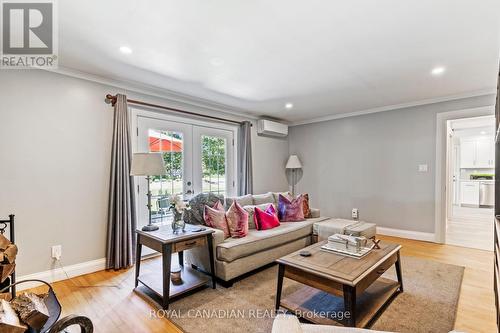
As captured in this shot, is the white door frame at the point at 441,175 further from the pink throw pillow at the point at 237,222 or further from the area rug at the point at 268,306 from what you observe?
the pink throw pillow at the point at 237,222

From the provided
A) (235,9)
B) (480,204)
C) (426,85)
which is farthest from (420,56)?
(480,204)

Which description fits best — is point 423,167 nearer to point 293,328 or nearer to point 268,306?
point 268,306

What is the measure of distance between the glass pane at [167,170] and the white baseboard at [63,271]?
0.89 m

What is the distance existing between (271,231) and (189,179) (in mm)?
1643

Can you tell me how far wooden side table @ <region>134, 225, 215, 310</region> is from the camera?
7.33 feet

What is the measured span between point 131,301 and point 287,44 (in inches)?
111

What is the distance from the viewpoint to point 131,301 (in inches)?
92.7

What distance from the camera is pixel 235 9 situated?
6.03ft

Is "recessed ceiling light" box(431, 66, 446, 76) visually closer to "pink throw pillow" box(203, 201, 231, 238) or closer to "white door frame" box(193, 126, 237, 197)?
"pink throw pillow" box(203, 201, 231, 238)

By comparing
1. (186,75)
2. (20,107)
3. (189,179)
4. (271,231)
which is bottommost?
(271,231)

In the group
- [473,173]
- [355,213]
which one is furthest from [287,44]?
[473,173]

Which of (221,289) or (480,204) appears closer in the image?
(221,289)

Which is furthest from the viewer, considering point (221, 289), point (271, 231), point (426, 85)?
point (426, 85)

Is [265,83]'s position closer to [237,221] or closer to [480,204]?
[237,221]
